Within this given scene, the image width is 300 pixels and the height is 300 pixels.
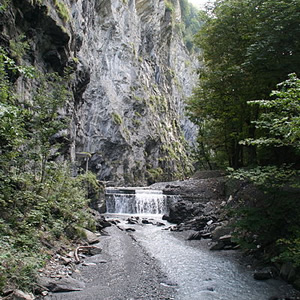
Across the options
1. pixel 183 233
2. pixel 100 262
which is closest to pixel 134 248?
pixel 100 262

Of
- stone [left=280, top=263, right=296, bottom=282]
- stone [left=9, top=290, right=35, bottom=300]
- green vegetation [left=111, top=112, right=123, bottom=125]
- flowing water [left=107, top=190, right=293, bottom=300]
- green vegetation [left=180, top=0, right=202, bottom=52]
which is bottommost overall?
flowing water [left=107, top=190, right=293, bottom=300]

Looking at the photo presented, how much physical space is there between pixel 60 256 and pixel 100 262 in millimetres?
1261

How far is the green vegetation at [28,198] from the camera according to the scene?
5.31m

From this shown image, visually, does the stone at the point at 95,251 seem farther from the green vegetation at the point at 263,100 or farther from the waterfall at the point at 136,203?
the waterfall at the point at 136,203

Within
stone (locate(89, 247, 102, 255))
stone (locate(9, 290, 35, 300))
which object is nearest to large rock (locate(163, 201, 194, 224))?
stone (locate(89, 247, 102, 255))

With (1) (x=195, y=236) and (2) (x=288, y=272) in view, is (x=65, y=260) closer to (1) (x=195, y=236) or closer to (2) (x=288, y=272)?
(1) (x=195, y=236)

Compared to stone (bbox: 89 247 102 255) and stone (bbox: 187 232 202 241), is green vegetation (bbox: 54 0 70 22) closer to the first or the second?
stone (bbox: 89 247 102 255)

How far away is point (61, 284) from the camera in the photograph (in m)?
5.92

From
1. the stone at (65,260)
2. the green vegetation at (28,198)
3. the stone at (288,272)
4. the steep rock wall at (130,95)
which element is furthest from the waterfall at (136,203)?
the stone at (288,272)

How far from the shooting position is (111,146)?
124 ft

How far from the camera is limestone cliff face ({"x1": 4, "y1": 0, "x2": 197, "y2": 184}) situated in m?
29.5

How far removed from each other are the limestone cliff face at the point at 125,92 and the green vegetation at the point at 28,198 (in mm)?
10296

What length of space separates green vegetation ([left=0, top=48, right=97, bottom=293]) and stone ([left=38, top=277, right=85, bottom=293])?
0.37 meters

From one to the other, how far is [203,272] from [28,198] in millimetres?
5651
